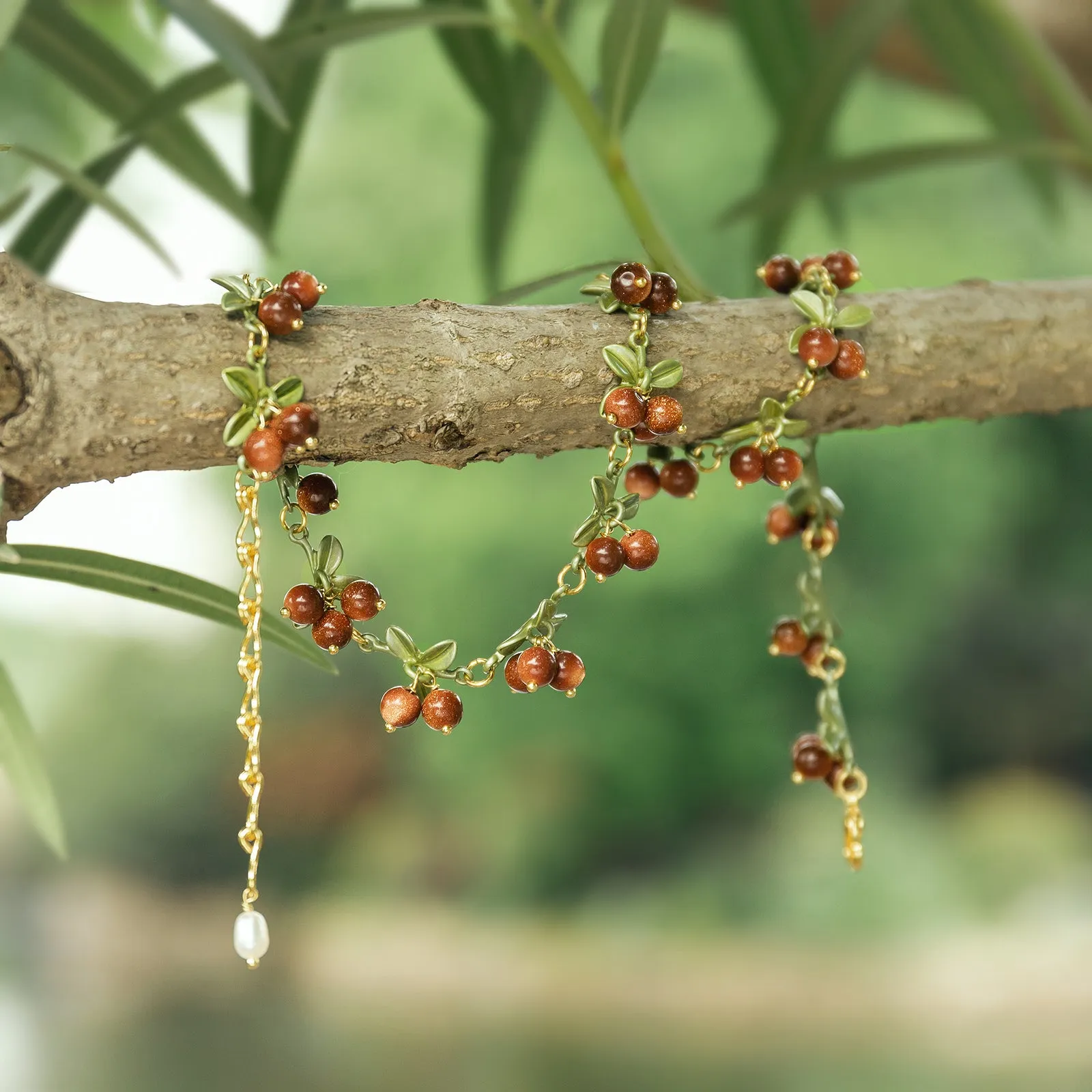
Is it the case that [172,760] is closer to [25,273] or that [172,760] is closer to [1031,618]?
[1031,618]

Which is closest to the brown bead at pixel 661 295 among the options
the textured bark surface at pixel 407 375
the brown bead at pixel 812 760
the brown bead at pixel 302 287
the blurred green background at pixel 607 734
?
the textured bark surface at pixel 407 375

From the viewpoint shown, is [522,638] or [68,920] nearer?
[522,638]

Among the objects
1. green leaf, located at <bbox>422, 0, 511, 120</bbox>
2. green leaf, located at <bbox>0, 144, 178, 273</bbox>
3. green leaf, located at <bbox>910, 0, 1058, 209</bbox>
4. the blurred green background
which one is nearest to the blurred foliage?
the blurred green background

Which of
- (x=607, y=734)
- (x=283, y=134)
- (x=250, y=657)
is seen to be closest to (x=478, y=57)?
(x=283, y=134)

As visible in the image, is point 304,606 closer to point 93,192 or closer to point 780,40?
point 93,192

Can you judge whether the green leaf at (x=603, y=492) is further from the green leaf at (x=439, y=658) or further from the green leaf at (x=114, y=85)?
the green leaf at (x=114, y=85)

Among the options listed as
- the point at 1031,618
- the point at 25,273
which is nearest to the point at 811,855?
the point at 1031,618

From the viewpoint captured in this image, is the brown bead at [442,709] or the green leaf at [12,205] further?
the green leaf at [12,205]
